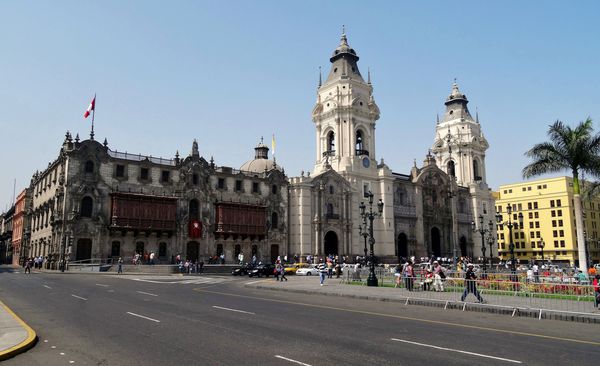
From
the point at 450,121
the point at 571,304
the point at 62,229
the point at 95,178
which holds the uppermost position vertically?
the point at 450,121

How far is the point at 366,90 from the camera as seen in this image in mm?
71812

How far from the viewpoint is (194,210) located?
52406 mm

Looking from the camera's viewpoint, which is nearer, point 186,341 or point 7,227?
point 186,341

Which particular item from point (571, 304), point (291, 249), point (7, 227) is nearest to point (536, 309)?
point (571, 304)

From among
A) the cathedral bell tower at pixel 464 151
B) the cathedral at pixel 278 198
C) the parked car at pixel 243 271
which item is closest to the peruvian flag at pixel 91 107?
the cathedral at pixel 278 198

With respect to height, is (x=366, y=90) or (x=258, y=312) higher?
(x=366, y=90)

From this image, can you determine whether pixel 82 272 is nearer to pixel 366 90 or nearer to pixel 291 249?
pixel 291 249

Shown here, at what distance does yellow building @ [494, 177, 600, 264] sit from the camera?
94625 mm

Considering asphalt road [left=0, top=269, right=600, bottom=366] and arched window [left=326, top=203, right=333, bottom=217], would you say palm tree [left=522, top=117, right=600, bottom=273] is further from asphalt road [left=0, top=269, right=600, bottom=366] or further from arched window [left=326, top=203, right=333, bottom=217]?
arched window [left=326, top=203, right=333, bottom=217]

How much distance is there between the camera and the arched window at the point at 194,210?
51969 mm

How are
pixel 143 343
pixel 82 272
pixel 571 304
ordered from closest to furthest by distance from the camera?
1. pixel 143 343
2. pixel 571 304
3. pixel 82 272

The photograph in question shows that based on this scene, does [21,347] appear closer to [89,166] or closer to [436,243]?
[89,166]

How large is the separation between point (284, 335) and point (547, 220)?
101673 millimetres

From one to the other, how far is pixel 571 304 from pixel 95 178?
139 feet
